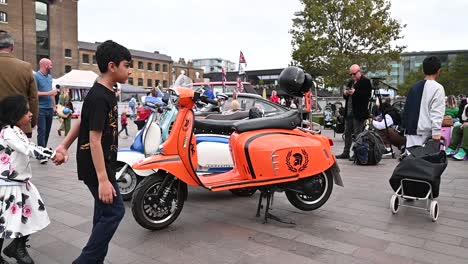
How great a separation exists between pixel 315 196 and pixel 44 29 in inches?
2444

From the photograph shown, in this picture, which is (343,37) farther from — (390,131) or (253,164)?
(253,164)

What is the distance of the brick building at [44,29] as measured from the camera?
174 feet

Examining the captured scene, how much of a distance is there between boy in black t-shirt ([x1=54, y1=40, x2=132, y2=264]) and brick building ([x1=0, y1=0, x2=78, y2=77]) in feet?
183

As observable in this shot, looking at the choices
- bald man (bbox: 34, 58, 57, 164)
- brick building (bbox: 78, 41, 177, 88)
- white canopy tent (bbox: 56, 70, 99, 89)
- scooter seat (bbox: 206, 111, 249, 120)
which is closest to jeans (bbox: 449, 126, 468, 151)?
scooter seat (bbox: 206, 111, 249, 120)

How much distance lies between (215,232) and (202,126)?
1948mm

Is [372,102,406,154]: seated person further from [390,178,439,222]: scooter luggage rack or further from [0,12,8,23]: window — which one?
[0,12,8,23]: window

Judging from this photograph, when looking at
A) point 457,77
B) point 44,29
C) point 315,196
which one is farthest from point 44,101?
point 457,77

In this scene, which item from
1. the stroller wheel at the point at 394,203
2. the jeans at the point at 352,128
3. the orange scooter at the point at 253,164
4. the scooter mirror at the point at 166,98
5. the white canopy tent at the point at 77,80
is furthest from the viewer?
the white canopy tent at the point at 77,80

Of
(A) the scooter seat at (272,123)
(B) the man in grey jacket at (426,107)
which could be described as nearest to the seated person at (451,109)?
(B) the man in grey jacket at (426,107)

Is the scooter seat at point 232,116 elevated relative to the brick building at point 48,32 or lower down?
lower down

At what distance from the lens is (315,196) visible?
4.64m

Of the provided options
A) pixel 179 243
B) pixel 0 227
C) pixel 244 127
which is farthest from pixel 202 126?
pixel 0 227

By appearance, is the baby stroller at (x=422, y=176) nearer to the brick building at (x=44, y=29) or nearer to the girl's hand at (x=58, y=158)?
the girl's hand at (x=58, y=158)

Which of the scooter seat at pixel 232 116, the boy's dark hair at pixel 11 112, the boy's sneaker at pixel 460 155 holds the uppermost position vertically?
the boy's dark hair at pixel 11 112
